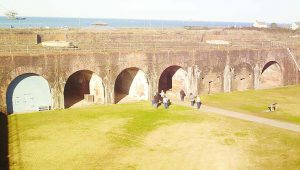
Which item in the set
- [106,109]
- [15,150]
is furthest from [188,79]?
[15,150]

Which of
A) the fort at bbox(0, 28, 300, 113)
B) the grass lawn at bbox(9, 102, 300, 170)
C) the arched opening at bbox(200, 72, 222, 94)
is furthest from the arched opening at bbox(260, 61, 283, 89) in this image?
the grass lawn at bbox(9, 102, 300, 170)

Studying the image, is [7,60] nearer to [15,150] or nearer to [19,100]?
[19,100]

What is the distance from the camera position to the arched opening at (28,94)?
26.4 meters

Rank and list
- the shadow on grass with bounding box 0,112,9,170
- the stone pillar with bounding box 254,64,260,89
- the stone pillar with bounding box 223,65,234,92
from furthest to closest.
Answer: the stone pillar with bounding box 254,64,260,89, the stone pillar with bounding box 223,65,234,92, the shadow on grass with bounding box 0,112,9,170

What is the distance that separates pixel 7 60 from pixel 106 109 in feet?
27.9

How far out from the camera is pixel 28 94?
88.5 feet

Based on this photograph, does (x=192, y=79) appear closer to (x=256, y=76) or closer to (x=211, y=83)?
(x=211, y=83)

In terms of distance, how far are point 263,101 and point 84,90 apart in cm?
1699

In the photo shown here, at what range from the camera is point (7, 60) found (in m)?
25.6

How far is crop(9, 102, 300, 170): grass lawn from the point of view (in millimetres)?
17531

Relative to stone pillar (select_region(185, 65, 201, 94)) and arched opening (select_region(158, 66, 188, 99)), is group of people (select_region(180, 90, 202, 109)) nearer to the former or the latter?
stone pillar (select_region(185, 65, 201, 94))

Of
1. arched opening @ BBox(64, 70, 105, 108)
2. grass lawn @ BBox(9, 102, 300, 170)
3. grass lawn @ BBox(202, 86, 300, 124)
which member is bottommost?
grass lawn @ BBox(9, 102, 300, 170)

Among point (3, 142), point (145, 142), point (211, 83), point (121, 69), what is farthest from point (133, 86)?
point (3, 142)

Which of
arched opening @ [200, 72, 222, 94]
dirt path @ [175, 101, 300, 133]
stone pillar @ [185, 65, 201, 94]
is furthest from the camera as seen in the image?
arched opening @ [200, 72, 222, 94]
